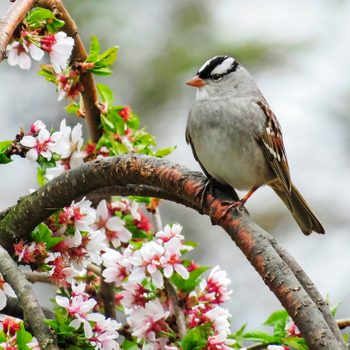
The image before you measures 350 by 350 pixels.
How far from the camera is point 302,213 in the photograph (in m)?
2.25

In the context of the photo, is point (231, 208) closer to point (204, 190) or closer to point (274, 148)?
point (204, 190)

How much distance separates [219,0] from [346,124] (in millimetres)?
1219

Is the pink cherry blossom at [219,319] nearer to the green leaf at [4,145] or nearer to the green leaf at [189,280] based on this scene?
the green leaf at [189,280]

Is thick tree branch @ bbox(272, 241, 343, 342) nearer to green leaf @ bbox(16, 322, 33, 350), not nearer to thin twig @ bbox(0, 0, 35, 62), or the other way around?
green leaf @ bbox(16, 322, 33, 350)

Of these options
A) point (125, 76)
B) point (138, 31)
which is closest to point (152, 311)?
point (125, 76)

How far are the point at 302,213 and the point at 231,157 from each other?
0.90 feet

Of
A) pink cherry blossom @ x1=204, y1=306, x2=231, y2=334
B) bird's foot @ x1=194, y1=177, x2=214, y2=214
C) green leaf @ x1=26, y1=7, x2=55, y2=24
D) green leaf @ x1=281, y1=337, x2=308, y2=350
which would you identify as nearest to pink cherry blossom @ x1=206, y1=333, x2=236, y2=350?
pink cherry blossom @ x1=204, y1=306, x2=231, y2=334

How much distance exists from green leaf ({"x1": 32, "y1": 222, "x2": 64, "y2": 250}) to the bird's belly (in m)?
0.61

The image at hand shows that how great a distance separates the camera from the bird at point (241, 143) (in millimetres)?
2125

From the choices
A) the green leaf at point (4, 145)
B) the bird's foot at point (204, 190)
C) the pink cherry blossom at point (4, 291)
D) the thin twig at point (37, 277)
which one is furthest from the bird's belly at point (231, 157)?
the pink cherry blossom at point (4, 291)

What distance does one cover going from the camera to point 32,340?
136 centimetres

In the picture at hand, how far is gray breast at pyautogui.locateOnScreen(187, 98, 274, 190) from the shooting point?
2115 mm

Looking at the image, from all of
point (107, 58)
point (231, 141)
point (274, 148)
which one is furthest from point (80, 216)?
point (274, 148)

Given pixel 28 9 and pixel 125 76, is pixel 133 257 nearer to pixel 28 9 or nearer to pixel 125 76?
pixel 28 9
